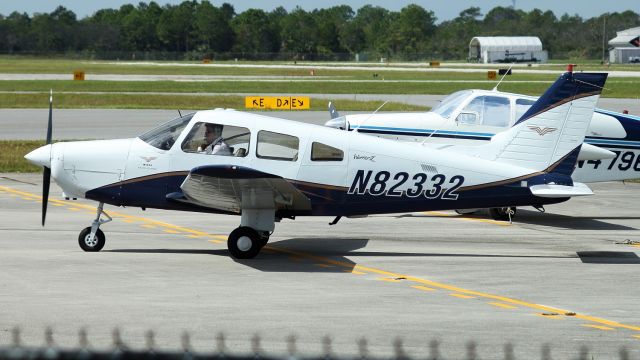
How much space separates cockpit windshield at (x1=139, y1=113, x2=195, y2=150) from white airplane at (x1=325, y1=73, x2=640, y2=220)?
16.3 feet

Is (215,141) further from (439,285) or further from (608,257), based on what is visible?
(608,257)

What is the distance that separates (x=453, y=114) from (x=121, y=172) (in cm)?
665

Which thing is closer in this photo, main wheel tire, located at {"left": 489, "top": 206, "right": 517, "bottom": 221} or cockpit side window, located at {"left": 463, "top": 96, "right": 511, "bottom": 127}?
Answer: main wheel tire, located at {"left": 489, "top": 206, "right": 517, "bottom": 221}

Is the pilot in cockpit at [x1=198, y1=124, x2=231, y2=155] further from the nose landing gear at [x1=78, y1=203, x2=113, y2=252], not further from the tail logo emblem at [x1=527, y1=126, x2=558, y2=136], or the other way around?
the tail logo emblem at [x1=527, y1=126, x2=558, y2=136]

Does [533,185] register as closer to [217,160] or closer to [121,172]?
[217,160]

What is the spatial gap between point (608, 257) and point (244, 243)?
15.8 ft

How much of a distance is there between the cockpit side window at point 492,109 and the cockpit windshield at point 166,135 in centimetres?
612

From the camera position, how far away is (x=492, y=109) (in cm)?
1827

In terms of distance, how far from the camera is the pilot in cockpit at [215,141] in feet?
45.3

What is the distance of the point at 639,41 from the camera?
385ft

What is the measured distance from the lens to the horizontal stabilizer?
46.0 ft

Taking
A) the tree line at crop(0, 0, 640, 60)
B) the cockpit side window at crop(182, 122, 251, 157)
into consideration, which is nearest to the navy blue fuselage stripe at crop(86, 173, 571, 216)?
the cockpit side window at crop(182, 122, 251, 157)

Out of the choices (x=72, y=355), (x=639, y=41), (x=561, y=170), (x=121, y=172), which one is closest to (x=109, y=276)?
(x=121, y=172)

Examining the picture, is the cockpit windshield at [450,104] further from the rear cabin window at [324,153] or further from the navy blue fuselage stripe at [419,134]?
the rear cabin window at [324,153]
